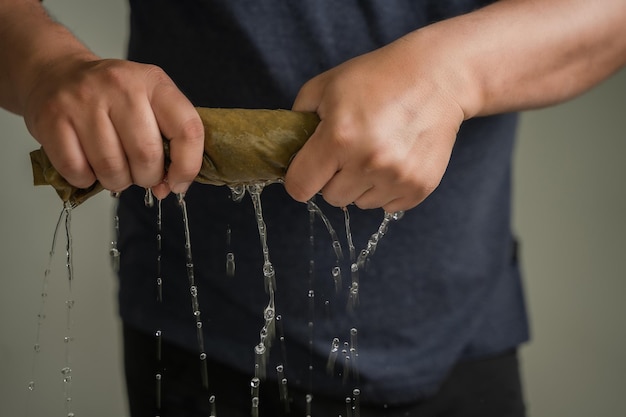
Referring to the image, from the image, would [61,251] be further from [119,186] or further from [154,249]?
[119,186]

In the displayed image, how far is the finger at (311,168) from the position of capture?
0.37m

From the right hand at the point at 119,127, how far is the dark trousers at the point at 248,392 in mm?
204

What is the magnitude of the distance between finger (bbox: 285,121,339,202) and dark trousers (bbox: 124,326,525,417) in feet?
0.65

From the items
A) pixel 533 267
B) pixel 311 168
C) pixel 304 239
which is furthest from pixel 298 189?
pixel 533 267

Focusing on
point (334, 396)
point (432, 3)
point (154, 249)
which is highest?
point (432, 3)

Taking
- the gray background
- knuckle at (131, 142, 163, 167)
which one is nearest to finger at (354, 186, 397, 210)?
knuckle at (131, 142, 163, 167)

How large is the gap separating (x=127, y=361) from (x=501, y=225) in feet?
0.94

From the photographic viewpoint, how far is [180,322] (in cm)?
55

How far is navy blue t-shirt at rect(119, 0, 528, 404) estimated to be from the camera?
520 mm

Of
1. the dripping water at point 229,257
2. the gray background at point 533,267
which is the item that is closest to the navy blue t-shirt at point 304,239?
the dripping water at point 229,257

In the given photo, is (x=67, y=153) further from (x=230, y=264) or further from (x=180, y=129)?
(x=230, y=264)

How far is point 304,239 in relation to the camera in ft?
1.72

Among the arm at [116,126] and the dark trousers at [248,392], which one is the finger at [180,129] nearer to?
the arm at [116,126]

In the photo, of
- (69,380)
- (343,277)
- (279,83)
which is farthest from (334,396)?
(69,380)
